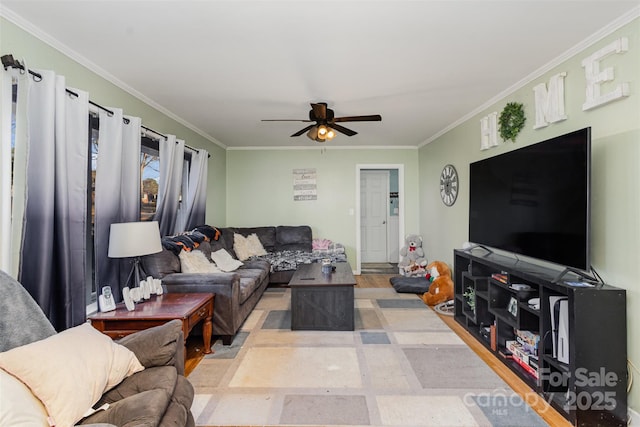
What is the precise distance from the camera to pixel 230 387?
7.47 ft

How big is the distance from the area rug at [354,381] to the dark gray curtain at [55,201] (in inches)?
42.1

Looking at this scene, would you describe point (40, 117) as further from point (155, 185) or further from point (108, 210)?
point (155, 185)

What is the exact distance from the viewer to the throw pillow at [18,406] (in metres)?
1.08

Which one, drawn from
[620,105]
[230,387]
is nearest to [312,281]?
[230,387]

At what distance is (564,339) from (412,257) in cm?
360

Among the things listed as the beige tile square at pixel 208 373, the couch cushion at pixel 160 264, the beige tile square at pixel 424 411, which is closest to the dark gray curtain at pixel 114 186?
the couch cushion at pixel 160 264

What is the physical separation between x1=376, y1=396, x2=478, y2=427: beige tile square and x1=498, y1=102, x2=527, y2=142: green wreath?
2.33 meters

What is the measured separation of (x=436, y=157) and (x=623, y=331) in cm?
362

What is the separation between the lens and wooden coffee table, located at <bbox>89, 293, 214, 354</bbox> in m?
2.29

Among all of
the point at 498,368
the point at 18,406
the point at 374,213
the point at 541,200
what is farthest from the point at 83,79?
the point at 374,213

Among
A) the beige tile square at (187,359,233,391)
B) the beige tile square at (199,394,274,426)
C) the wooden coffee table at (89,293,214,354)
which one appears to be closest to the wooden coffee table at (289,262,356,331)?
the beige tile square at (187,359,233,391)

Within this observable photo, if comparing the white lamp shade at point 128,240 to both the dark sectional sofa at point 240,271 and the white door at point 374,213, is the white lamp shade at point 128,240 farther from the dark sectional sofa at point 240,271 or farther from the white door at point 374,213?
the white door at point 374,213

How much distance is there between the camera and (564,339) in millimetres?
1983

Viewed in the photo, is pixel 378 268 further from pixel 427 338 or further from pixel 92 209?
pixel 92 209
